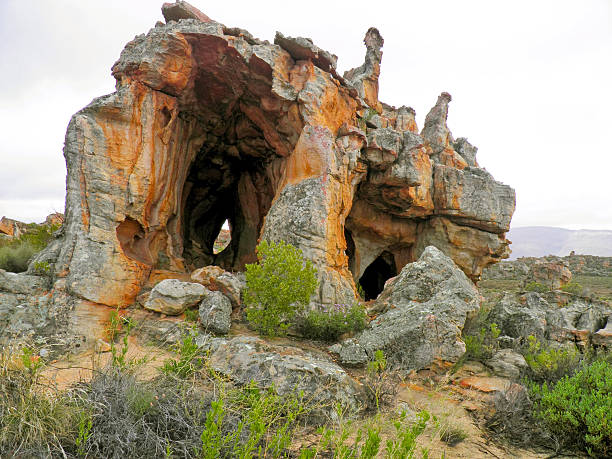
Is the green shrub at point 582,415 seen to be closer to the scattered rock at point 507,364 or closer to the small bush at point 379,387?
the scattered rock at point 507,364

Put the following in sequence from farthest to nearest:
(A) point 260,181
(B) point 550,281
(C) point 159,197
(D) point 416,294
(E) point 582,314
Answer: (B) point 550,281 → (A) point 260,181 → (C) point 159,197 → (E) point 582,314 → (D) point 416,294

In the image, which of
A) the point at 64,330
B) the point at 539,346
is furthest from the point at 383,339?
the point at 64,330

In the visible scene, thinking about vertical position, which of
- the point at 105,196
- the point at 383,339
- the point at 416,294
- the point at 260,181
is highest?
the point at 260,181

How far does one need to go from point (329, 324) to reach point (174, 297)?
375cm

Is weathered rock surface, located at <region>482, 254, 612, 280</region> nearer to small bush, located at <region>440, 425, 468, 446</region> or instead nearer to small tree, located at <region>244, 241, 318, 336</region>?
small tree, located at <region>244, 241, 318, 336</region>

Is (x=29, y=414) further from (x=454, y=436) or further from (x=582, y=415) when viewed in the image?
(x=582, y=415)

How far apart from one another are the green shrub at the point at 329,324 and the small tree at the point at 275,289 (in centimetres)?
51

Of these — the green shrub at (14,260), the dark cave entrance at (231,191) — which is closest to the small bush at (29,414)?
the green shrub at (14,260)

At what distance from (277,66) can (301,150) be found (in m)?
2.95

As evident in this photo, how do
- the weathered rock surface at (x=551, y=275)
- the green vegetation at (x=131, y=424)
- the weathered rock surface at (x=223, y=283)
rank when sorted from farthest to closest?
the weathered rock surface at (x=551, y=275), the weathered rock surface at (x=223, y=283), the green vegetation at (x=131, y=424)

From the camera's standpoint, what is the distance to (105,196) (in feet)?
27.9

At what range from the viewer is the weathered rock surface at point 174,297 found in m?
7.56

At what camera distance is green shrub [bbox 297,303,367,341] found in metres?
7.54

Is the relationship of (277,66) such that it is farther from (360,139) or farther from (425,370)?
(425,370)
